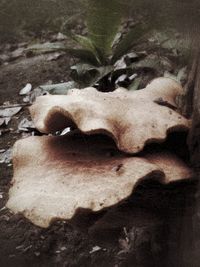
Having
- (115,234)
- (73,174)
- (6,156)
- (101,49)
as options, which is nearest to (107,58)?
(101,49)

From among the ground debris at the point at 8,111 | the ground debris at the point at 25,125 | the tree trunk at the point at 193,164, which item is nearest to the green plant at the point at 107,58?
the ground debris at the point at 25,125

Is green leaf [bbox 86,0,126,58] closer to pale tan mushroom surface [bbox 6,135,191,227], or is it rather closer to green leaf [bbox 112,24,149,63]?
green leaf [bbox 112,24,149,63]

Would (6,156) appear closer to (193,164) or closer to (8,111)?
(8,111)

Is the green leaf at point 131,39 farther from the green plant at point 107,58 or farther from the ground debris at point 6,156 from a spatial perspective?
the ground debris at point 6,156

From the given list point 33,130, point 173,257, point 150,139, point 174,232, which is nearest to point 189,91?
point 150,139

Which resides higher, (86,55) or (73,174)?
(73,174)

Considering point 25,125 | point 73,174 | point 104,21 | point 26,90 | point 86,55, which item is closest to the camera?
point 73,174

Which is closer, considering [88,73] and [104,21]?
[104,21]

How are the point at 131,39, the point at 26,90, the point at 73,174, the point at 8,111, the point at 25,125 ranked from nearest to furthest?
the point at 73,174 → the point at 131,39 → the point at 25,125 → the point at 8,111 → the point at 26,90
